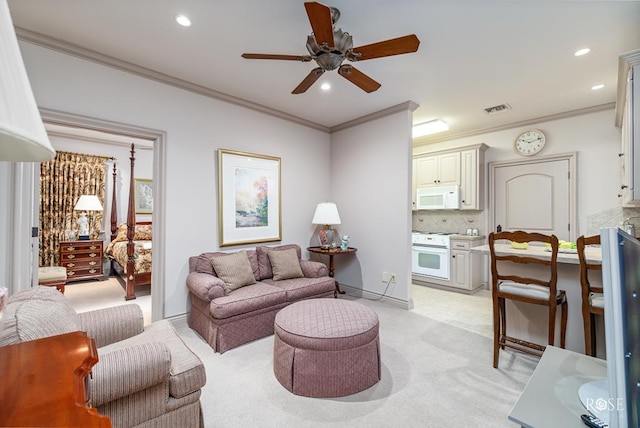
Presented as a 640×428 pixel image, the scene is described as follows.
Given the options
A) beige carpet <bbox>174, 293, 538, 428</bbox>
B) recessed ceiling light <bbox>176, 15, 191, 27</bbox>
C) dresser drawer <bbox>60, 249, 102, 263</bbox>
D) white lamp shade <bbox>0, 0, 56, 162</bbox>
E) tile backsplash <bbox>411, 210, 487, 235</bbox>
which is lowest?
beige carpet <bbox>174, 293, 538, 428</bbox>

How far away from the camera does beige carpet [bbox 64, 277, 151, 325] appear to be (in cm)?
372

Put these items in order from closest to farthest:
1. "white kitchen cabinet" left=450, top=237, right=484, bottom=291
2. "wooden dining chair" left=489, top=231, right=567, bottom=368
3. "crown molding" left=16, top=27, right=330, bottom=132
Answer: 1. "wooden dining chair" left=489, top=231, right=567, bottom=368
2. "crown molding" left=16, top=27, right=330, bottom=132
3. "white kitchen cabinet" left=450, top=237, right=484, bottom=291

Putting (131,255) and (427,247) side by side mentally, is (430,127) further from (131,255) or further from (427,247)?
(131,255)

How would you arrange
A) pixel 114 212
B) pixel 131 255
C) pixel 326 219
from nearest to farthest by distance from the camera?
1. pixel 326 219
2. pixel 131 255
3. pixel 114 212

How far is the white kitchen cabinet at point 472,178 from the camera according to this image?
4.51 metres

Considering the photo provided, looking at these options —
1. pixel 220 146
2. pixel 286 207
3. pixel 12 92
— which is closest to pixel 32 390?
pixel 12 92

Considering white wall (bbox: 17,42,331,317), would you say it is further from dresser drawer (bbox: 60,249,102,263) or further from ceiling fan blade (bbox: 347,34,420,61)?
dresser drawer (bbox: 60,249,102,263)

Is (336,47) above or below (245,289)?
above

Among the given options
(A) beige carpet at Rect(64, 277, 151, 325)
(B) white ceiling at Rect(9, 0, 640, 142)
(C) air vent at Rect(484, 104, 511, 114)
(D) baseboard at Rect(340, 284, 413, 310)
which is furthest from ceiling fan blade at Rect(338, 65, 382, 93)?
(A) beige carpet at Rect(64, 277, 151, 325)

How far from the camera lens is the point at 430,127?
452 cm

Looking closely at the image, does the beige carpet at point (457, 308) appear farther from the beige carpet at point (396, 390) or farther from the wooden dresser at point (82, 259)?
the wooden dresser at point (82, 259)

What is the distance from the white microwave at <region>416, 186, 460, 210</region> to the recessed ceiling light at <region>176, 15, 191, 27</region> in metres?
4.26

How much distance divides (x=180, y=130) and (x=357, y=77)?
2031 mm

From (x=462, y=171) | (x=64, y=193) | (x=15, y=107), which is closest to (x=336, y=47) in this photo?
(x=15, y=107)
